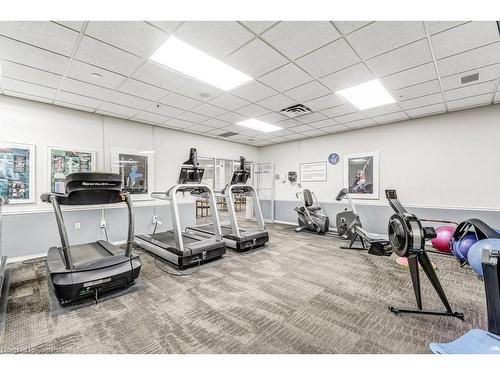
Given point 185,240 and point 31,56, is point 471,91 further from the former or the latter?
point 31,56

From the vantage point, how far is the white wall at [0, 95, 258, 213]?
13.5 feet

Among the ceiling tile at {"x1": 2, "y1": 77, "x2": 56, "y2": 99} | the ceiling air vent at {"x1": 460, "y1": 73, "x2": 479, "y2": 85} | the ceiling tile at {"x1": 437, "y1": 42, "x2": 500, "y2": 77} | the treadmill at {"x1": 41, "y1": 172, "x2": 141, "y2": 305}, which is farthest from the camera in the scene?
the ceiling tile at {"x1": 2, "y1": 77, "x2": 56, "y2": 99}

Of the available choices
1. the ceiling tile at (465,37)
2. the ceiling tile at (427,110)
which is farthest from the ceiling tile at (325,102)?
the ceiling tile at (427,110)

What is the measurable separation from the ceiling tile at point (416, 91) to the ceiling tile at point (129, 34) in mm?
3864

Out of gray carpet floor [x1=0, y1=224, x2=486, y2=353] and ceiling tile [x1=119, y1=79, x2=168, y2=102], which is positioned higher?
ceiling tile [x1=119, y1=79, x2=168, y2=102]

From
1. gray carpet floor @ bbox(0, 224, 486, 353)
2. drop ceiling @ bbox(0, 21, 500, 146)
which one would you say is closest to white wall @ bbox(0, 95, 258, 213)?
drop ceiling @ bbox(0, 21, 500, 146)

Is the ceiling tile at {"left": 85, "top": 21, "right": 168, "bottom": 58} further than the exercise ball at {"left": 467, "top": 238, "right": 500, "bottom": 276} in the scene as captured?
No

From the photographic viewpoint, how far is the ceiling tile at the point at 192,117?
197 inches

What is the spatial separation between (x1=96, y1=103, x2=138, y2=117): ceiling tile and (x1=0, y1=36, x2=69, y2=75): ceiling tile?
1340mm

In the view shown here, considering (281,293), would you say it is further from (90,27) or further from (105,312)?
(90,27)

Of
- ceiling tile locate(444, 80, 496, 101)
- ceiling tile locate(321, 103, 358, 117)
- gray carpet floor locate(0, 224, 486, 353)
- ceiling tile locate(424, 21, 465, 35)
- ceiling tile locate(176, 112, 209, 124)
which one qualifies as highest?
ceiling tile locate(444, 80, 496, 101)

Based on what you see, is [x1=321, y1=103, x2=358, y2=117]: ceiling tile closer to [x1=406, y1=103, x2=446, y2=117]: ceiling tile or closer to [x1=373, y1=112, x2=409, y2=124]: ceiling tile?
[x1=373, y1=112, x2=409, y2=124]: ceiling tile

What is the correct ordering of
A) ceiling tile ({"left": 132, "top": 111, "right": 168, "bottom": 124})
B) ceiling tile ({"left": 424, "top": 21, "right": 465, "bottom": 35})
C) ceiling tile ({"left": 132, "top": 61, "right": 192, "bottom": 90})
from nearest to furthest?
1. ceiling tile ({"left": 424, "top": 21, "right": 465, "bottom": 35})
2. ceiling tile ({"left": 132, "top": 61, "right": 192, "bottom": 90})
3. ceiling tile ({"left": 132, "top": 111, "right": 168, "bottom": 124})

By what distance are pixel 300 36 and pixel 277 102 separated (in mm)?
1899
